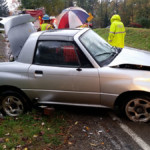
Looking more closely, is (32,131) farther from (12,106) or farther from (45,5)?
(45,5)

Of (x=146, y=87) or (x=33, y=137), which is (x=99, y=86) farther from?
(x=33, y=137)

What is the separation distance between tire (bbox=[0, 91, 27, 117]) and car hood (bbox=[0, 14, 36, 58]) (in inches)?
42.0

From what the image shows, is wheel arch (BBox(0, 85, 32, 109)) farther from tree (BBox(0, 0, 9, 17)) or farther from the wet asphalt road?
tree (BBox(0, 0, 9, 17))

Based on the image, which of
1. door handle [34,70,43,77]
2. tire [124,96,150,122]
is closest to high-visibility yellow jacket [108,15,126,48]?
tire [124,96,150,122]

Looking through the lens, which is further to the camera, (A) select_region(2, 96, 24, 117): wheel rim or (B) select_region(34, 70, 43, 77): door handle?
(A) select_region(2, 96, 24, 117): wheel rim

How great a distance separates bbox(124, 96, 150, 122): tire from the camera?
11.7ft

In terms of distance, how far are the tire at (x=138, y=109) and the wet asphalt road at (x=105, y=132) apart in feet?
0.36

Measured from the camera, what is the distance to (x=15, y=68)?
4.05m

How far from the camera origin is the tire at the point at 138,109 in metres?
3.58

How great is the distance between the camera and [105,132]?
11.9ft

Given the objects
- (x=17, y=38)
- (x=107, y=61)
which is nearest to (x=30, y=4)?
(x=17, y=38)

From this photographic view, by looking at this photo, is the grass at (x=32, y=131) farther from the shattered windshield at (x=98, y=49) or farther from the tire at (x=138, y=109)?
the shattered windshield at (x=98, y=49)

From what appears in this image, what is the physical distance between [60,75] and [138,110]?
1.56 meters

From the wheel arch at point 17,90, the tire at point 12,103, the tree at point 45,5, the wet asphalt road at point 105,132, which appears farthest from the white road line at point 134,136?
the tree at point 45,5
